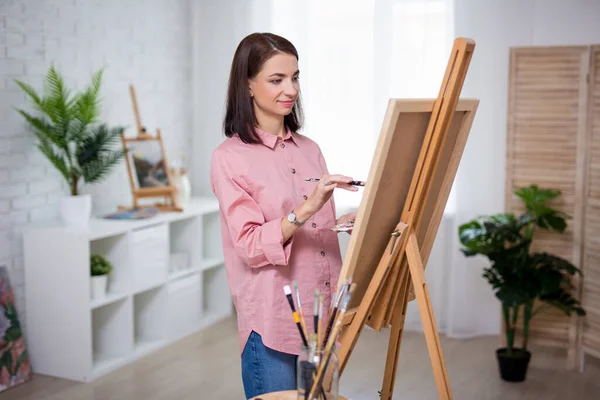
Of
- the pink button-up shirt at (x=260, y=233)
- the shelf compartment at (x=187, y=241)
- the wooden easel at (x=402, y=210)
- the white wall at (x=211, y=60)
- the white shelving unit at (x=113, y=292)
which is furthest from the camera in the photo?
the white wall at (x=211, y=60)

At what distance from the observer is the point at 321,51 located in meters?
4.70

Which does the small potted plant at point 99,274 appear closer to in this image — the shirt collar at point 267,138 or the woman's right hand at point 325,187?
the shirt collar at point 267,138

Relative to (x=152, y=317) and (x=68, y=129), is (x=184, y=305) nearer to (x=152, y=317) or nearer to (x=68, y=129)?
(x=152, y=317)

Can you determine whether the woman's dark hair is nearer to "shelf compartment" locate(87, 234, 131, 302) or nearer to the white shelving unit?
the white shelving unit

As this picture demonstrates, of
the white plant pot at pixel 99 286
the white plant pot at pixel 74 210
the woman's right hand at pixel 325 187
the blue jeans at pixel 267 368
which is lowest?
the white plant pot at pixel 99 286

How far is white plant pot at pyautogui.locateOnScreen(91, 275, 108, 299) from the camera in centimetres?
375

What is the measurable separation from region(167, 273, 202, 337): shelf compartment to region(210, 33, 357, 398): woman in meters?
2.30

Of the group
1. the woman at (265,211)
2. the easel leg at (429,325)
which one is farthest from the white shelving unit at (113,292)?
the easel leg at (429,325)

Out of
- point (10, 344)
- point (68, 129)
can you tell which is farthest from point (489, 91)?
point (10, 344)

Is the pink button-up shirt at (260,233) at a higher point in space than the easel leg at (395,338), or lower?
higher

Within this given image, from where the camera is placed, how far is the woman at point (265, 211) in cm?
200

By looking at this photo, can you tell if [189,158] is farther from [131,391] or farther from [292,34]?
[131,391]

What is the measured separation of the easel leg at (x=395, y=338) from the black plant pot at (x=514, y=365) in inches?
68.9

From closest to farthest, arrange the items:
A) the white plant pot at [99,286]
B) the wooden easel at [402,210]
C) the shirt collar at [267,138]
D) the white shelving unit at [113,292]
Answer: the wooden easel at [402,210]
the shirt collar at [267,138]
the white shelving unit at [113,292]
the white plant pot at [99,286]
